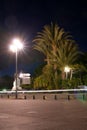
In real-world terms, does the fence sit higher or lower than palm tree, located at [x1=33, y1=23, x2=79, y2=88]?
lower

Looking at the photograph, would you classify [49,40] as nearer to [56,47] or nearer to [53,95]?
[56,47]

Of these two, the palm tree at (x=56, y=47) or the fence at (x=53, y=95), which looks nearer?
the fence at (x=53, y=95)

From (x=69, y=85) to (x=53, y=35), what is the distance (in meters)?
8.98

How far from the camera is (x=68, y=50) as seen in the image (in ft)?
224

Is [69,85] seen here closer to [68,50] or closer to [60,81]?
[60,81]

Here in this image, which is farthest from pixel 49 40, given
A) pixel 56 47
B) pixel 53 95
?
pixel 53 95

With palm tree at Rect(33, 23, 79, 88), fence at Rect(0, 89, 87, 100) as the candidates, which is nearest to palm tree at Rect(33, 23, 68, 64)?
palm tree at Rect(33, 23, 79, 88)

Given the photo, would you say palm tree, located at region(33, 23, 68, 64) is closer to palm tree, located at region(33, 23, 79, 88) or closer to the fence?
palm tree, located at region(33, 23, 79, 88)

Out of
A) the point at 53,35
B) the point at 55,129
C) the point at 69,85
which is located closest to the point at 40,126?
the point at 55,129

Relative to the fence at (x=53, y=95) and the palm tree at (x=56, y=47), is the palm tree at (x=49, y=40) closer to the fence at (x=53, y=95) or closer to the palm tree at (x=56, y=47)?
the palm tree at (x=56, y=47)

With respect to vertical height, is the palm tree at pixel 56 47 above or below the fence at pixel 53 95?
above

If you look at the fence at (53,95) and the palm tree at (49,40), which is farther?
the palm tree at (49,40)

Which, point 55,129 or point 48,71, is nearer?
point 55,129

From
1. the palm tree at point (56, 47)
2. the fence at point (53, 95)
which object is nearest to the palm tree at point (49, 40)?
the palm tree at point (56, 47)
